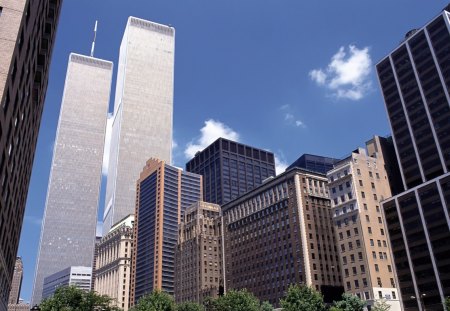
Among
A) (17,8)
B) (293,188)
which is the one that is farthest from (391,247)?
(17,8)

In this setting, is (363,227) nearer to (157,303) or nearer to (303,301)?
(303,301)

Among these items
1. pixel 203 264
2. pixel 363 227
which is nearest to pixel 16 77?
pixel 363 227

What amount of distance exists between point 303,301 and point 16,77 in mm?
76587

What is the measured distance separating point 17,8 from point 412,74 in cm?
13172

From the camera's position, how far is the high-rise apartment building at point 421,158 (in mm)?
115750

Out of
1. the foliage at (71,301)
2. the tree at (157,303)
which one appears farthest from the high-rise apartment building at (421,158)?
the foliage at (71,301)

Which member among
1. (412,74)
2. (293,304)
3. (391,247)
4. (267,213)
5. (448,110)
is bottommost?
(293,304)

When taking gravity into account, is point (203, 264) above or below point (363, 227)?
above

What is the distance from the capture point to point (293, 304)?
9944cm

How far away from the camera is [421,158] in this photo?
137125 millimetres

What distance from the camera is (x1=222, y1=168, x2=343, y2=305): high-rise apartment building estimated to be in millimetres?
140625

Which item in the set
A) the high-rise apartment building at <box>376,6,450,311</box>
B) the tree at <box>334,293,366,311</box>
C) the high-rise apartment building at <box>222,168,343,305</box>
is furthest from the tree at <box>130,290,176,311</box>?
the high-rise apartment building at <box>376,6,450,311</box>

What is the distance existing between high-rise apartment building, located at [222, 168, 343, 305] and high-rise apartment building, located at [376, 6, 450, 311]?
78.5 ft

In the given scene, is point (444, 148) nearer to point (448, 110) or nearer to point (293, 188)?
point (448, 110)
